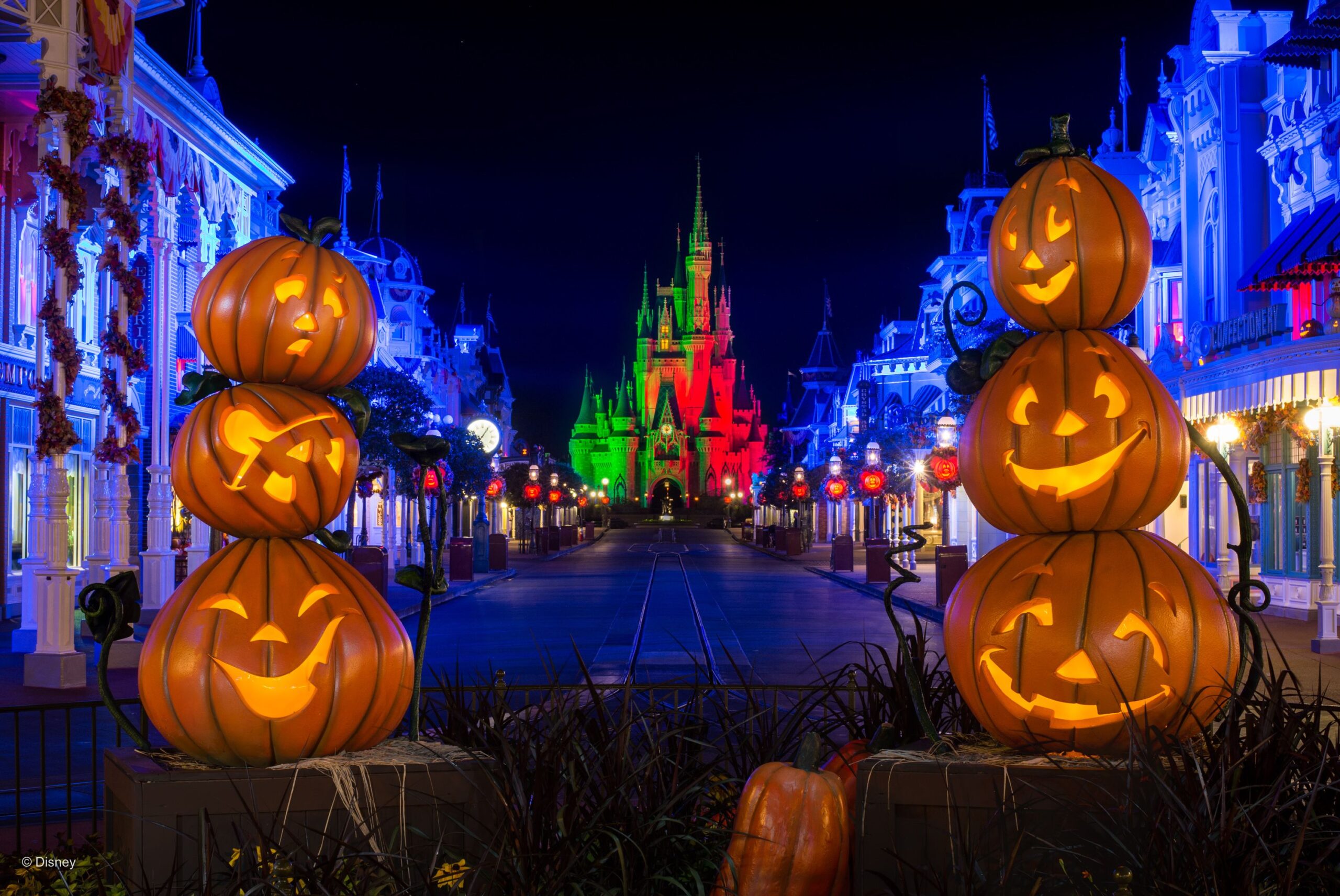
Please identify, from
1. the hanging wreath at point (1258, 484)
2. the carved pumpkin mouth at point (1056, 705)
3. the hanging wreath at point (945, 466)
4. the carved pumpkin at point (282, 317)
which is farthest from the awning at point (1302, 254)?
the carved pumpkin at point (282, 317)

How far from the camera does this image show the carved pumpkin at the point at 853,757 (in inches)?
170

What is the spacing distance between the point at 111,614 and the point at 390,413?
105 feet

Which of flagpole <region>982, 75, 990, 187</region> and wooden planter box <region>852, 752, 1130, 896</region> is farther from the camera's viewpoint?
flagpole <region>982, 75, 990, 187</region>

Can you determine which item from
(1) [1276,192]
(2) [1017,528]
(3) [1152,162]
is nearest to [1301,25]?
(1) [1276,192]

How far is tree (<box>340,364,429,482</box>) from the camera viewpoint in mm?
34781

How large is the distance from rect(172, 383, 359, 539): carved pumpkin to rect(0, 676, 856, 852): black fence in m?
0.96

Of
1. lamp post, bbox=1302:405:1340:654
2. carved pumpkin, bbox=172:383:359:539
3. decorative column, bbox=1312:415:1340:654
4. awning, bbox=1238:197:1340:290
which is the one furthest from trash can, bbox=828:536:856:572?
carved pumpkin, bbox=172:383:359:539

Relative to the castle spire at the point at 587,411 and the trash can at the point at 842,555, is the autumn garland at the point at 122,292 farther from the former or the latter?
the castle spire at the point at 587,411

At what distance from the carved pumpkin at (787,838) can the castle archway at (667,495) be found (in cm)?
15373

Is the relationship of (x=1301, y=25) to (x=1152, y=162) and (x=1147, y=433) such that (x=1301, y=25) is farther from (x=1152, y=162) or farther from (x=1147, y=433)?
(x=1147, y=433)

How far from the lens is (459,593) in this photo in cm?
2909

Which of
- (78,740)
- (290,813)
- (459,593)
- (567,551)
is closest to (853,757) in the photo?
(290,813)

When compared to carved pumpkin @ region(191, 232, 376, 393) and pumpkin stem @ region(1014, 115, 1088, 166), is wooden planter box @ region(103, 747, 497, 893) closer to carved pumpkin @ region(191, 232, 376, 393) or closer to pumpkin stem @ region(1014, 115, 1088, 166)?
carved pumpkin @ region(191, 232, 376, 393)

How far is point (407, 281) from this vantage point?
68.8m
